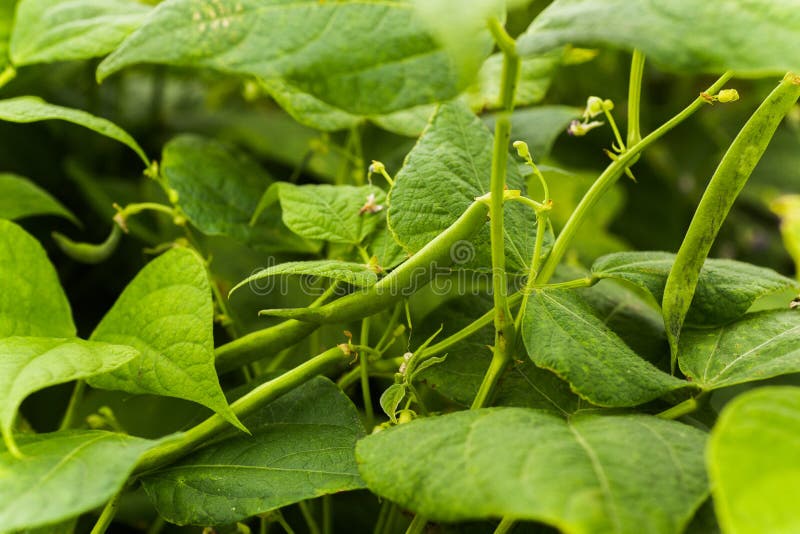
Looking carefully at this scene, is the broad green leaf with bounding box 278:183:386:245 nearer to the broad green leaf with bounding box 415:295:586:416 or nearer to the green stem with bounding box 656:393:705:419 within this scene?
the broad green leaf with bounding box 415:295:586:416

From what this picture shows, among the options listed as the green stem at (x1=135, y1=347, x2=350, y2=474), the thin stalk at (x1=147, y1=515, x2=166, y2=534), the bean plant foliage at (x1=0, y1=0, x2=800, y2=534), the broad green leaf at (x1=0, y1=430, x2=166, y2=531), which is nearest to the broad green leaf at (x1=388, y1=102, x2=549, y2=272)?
the bean plant foliage at (x1=0, y1=0, x2=800, y2=534)

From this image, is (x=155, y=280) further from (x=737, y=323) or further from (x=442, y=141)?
(x=737, y=323)

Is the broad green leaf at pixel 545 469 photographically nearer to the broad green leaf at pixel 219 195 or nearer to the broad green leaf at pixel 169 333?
the broad green leaf at pixel 169 333

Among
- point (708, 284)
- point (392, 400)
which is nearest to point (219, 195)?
point (392, 400)

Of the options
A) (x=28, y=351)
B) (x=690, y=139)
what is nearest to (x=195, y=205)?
(x=28, y=351)

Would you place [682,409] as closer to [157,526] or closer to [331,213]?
[331,213]
